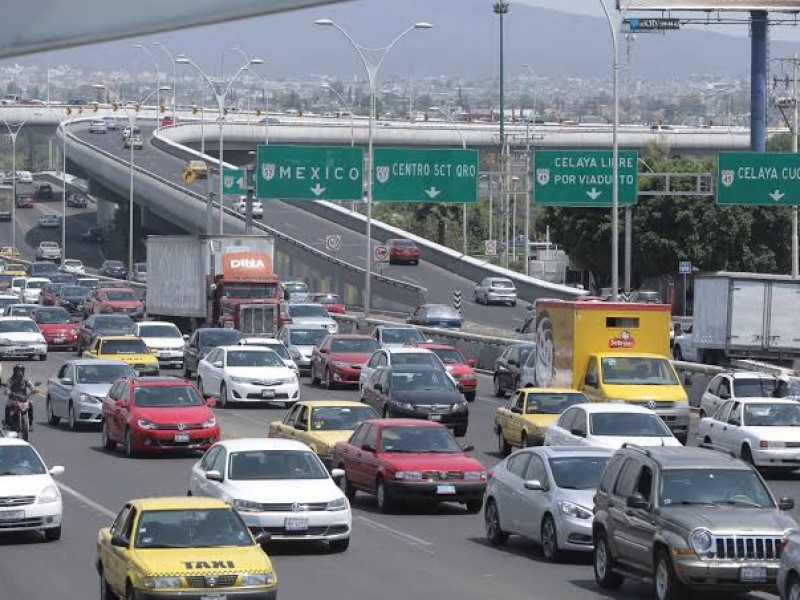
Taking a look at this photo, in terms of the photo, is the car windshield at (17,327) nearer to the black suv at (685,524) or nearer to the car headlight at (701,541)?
the black suv at (685,524)

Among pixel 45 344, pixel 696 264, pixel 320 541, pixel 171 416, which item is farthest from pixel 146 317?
pixel 320 541

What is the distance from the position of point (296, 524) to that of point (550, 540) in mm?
2867

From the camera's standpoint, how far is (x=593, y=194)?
193ft

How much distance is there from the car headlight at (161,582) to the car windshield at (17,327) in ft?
138

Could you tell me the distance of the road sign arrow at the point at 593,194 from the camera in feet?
192

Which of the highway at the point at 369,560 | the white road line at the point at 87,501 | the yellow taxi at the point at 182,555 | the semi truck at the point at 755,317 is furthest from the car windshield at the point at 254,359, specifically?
the yellow taxi at the point at 182,555

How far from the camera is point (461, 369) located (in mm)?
45031

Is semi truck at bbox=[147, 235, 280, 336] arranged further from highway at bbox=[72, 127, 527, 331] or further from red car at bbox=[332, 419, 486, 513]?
red car at bbox=[332, 419, 486, 513]

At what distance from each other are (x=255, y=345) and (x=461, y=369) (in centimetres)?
531

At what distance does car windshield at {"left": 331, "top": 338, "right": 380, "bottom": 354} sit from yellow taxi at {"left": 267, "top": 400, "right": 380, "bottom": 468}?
1806 cm

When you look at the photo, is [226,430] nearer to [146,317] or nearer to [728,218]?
[146,317]


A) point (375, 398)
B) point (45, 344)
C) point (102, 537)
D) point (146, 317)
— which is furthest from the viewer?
point (146, 317)

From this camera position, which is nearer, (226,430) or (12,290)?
(226,430)

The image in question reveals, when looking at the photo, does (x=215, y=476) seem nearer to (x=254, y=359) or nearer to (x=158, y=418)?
(x=158, y=418)
